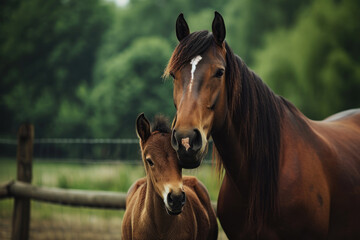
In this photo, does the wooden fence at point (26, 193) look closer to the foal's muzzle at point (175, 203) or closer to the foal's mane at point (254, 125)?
the foal's muzzle at point (175, 203)

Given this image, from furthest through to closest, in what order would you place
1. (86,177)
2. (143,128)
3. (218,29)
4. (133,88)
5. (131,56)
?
1. (131,56)
2. (133,88)
3. (86,177)
4. (143,128)
5. (218,29)

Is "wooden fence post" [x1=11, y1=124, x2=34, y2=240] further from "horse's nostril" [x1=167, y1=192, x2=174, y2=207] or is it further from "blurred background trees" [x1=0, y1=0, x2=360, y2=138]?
"blurred background trees" [x1=0, y1=0, x2=360, y2=138]

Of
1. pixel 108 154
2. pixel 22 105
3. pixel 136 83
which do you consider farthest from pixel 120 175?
pixel 22 105

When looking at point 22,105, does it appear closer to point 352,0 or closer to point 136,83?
point 136,83

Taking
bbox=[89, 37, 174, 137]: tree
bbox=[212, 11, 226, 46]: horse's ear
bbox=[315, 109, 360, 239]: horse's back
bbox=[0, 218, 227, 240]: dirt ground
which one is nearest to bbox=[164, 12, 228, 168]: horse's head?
bbox=[212, 11, 226, 46]: horse's ear

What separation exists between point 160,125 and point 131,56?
1617cm

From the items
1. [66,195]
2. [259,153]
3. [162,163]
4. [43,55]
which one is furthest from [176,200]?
[43,55]

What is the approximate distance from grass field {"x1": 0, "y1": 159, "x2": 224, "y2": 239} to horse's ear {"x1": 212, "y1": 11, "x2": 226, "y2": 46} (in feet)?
12.0

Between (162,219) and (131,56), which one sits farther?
(131,56)

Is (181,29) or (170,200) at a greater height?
(181,29)

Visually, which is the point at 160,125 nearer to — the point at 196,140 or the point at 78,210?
the point at 196,140

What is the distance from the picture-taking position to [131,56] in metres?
19.2

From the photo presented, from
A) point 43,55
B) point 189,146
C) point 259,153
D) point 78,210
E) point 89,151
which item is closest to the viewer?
point 189,146

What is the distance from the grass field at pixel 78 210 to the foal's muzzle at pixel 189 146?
3811 mm
